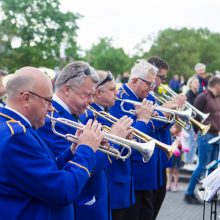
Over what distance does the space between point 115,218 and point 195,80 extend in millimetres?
6829

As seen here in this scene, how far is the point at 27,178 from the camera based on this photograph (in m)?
2.58

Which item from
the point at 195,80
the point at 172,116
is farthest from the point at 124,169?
the point at 195,80

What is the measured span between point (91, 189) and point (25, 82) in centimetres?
124

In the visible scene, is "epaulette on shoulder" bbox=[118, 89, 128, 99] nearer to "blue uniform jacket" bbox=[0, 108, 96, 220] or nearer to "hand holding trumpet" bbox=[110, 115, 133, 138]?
"hand holding trumpet" bbox=[110, 115, 133, 138]

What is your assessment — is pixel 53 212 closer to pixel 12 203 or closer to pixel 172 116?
pixel 12 203

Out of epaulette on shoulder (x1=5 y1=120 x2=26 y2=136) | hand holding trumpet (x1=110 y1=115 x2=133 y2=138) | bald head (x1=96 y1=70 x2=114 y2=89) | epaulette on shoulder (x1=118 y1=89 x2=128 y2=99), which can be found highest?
bald head (x1=96 y1=70 x2=114 y2=89)

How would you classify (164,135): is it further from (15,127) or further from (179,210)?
(15,127)

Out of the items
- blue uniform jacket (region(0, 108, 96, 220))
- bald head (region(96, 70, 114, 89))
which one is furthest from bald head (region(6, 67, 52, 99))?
bald head (region(96, 70, 114, 89))

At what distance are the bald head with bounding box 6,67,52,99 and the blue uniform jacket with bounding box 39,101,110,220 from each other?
2.38 feet

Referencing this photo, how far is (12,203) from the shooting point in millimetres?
2623

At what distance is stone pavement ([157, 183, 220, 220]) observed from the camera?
25.0 ft

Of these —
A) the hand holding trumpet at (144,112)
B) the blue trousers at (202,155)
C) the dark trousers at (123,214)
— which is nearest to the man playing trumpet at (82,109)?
the dark trousers at (123,214)

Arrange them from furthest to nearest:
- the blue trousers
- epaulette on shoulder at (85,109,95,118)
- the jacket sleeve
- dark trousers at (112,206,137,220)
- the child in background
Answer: the child in background < the blue trousers < dark trousers at (112,206,137,220) < epaulette on shoulder at (85,109,95,118) < the jacket sleeve

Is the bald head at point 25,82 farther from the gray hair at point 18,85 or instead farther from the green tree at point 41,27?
the green tree at point 41,27
